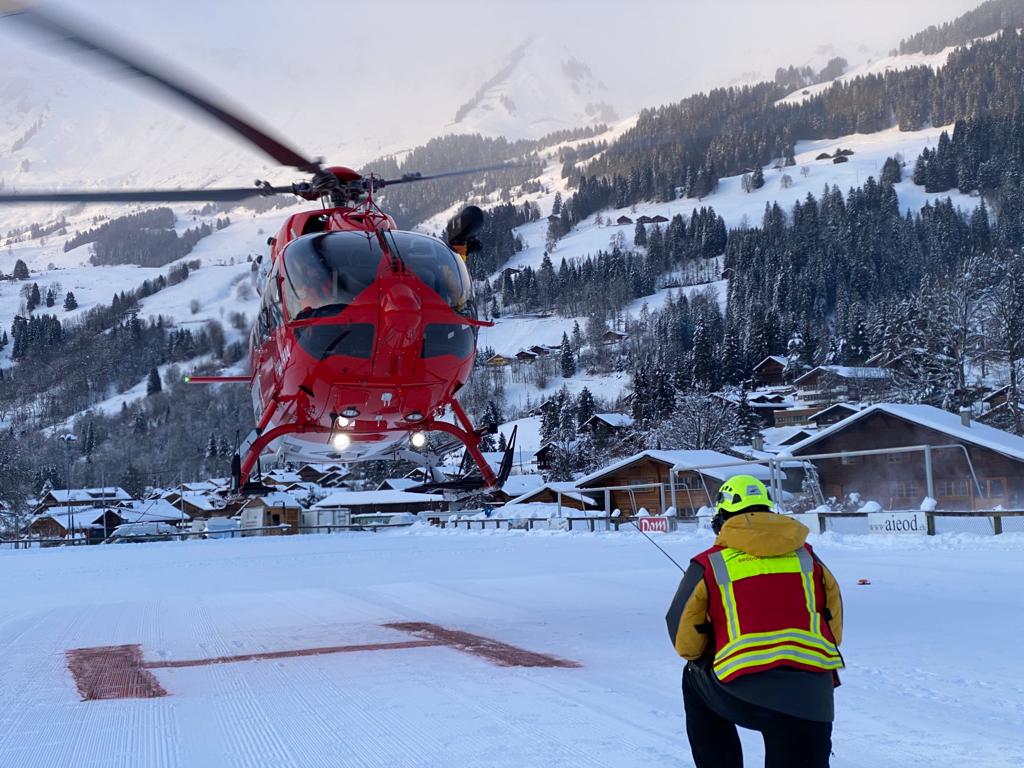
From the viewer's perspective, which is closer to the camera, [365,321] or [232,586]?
[365,321]

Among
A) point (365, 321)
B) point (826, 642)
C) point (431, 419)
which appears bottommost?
point (826, 642)

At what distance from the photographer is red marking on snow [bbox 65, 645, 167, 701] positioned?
7242 millimetres

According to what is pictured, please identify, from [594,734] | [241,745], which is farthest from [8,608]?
[594,734]

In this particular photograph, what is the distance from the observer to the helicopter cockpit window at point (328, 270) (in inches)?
402

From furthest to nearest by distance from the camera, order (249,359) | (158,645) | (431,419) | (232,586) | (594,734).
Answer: (232,586), (249,359), (431,419), (158,645), (594,734)

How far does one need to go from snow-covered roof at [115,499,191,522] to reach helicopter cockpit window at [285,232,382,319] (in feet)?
240

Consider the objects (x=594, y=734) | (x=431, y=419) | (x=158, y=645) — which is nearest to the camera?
(x=594, y=734)

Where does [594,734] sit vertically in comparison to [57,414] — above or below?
below

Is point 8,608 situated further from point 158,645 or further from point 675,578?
point 675,578

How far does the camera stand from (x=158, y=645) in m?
10.1

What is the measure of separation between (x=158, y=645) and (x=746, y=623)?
8354mm

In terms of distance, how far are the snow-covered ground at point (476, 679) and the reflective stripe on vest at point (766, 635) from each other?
1.56 meters

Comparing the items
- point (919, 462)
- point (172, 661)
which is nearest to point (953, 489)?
point (919, 462)

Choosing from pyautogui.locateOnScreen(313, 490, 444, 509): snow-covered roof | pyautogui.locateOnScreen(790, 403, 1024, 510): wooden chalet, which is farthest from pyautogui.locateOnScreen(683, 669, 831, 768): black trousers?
pyautogui.locateOnScreen(313, 490, 444, 509): snow-covered roof
